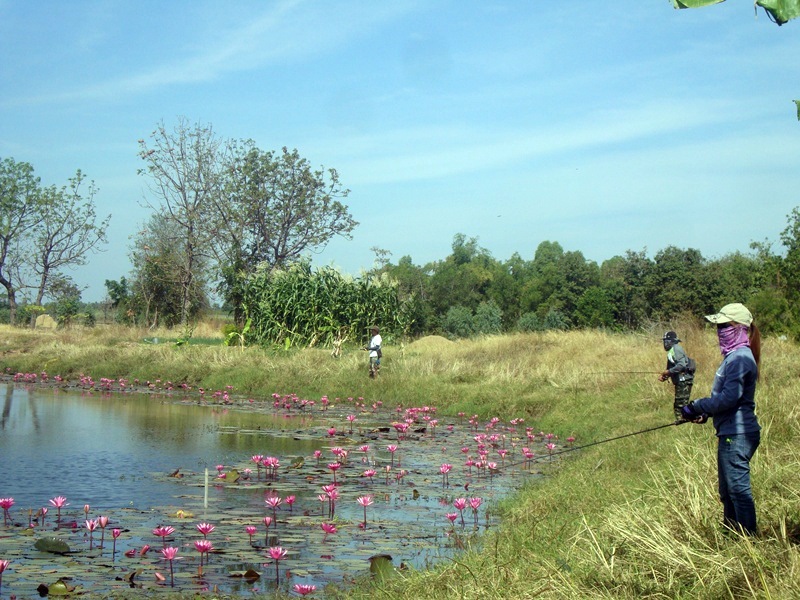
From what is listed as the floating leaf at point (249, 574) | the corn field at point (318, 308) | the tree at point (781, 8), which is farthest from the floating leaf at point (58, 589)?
the corn field at point (318, 308)

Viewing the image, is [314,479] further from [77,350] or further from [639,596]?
[77,350]

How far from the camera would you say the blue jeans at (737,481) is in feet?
16.4

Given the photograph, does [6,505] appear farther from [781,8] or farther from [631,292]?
[631,292]

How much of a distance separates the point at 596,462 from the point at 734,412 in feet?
13.4

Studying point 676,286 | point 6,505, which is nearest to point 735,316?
point 6,505

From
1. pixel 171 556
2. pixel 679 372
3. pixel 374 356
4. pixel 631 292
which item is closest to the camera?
pixel 171 556

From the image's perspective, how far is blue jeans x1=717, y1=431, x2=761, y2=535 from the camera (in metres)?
4.99

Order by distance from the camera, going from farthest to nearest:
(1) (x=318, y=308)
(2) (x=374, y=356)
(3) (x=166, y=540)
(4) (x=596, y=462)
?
1. (1) (x=318, y=308)
2. (2) (x=374, y=356)
3. (4) (x=596, y=462)
4. (3) (x=166, y=540)

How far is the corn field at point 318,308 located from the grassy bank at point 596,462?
10.0ft

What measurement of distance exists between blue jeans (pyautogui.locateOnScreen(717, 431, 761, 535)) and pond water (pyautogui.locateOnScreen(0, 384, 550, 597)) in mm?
1943

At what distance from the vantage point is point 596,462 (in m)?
9.20

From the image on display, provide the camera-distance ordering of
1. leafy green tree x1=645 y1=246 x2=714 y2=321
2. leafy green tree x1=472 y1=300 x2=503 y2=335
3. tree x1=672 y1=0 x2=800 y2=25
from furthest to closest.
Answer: leafy green tree x1=645 y1=246 x2=714 y2=321 < leafy green tree x1=472 y1=300 x2=503 y2=335 < tree x1=672 y1=0 x2=800 y2=25

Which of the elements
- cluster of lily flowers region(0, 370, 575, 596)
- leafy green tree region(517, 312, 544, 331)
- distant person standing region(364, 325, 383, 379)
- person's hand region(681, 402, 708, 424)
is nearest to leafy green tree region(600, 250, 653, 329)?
leafy green tree region(517, 312, 544, 331)

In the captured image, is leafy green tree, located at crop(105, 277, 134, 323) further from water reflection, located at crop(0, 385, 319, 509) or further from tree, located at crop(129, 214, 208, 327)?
water reflection, located at crop(0, 385, 319, 509)
